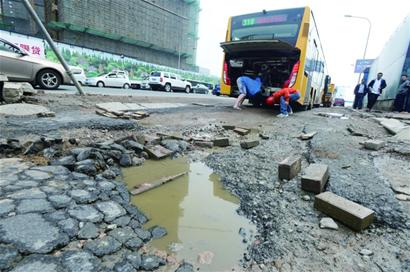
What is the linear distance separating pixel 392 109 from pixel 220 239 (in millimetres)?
12251

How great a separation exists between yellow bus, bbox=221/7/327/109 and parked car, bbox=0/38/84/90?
541cm

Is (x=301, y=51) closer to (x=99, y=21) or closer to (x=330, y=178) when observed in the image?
(x=330, y=178)

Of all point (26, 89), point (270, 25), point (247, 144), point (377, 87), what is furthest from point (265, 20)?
point (26, 89)

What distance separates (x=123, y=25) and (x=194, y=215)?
1522 inches

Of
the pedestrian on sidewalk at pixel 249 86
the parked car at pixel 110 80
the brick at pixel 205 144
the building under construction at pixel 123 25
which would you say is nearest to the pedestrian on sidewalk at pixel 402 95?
the pedestrian on sidewalk at pixel 249 86

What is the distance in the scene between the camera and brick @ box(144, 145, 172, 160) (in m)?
3.14

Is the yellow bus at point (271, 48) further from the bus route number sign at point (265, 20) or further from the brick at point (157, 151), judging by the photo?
the brick at point (157, 151)

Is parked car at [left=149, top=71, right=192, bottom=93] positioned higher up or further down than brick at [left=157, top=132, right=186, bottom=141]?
→ higher up

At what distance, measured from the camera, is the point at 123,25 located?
35031mm

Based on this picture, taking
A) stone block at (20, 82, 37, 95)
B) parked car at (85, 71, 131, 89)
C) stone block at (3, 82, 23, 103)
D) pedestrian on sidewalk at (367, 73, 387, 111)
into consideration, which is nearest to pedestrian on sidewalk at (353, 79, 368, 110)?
pedestrian on sidewalk at (367, 73, 387, 111)

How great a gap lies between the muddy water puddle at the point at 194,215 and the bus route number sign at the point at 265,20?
609 centimetres

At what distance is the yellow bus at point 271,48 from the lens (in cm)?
690

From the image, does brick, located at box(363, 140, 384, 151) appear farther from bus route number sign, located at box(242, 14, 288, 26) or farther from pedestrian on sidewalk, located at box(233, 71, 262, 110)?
bus route number sign, located at box(242, 14, 288, 26)

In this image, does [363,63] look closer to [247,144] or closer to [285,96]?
[285,96]
